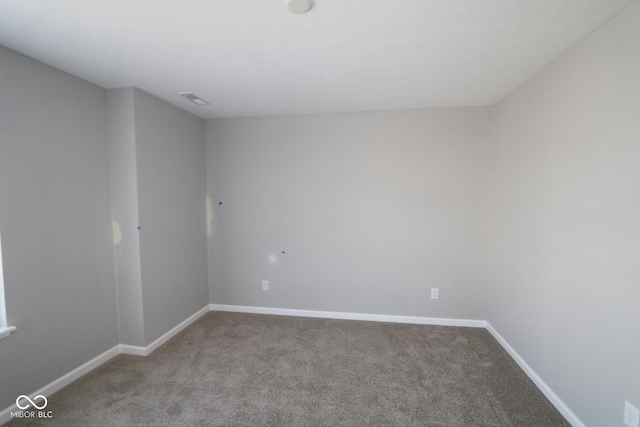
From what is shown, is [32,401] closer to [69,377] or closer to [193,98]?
[69,377]

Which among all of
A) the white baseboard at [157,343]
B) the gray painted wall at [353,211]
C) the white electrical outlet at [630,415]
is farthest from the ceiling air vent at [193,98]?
the white electrical outlet at [630,415]

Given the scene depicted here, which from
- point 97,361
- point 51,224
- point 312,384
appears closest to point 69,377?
point 97,361

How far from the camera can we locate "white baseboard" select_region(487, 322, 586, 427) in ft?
5.62

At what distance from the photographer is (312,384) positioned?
2096 mm

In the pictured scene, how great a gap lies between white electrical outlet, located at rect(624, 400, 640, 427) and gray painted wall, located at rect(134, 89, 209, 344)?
10.6ft

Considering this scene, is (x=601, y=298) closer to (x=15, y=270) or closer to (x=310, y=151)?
(x=310, y=151)

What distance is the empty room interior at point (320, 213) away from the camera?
1471 millimetres

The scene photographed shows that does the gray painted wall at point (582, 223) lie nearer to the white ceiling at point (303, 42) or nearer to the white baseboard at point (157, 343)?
the white ceiling at point (303, 42)

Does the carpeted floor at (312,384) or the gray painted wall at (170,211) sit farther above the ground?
the gray painted wall at (170,211)

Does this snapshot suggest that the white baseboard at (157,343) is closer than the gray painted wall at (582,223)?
No

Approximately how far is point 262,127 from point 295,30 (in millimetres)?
1798

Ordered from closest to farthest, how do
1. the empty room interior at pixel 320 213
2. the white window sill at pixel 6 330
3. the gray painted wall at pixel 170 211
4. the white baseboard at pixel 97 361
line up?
the empty room interior at pixel 320 213
the white window sill at pixel 6 330
the white baseboard at pixel 97 361
the gray painted wall at pixel 170 211

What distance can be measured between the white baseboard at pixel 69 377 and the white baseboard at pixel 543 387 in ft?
11.2

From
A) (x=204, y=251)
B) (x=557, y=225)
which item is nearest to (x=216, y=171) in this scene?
(x=204, y=251)
